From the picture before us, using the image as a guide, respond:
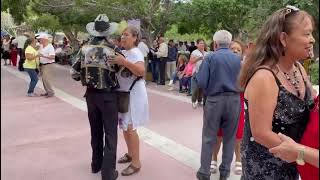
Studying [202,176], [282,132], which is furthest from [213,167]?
[282,132]

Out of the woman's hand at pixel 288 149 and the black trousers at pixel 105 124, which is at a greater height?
the woman's hand at pixel 288 149

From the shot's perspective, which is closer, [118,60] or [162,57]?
[118,60]

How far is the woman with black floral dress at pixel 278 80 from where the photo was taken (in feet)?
6.59

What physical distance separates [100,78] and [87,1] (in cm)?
1216

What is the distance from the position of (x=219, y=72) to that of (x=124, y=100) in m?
1.00

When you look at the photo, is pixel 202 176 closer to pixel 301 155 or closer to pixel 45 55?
pixel 301 155

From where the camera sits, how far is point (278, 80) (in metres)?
2.06

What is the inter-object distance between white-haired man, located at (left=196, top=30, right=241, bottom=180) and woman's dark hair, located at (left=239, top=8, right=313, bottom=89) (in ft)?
6.95

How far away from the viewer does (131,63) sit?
13.9ft

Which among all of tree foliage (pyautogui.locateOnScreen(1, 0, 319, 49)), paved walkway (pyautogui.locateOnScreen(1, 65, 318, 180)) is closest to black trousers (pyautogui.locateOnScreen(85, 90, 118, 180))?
paved walkway (pyautogui.locateOnScreen(1, 65, 318, 180))

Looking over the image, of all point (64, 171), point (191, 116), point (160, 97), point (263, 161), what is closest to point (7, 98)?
point (160, 97)

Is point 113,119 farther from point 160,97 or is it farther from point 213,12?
point 213,12

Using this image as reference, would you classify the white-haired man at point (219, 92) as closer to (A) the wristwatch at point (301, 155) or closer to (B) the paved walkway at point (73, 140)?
(B) the paved walkway at point (73, 140)

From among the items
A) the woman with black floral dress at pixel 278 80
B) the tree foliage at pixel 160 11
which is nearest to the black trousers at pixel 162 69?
the tree foliage at pixel 160 11
